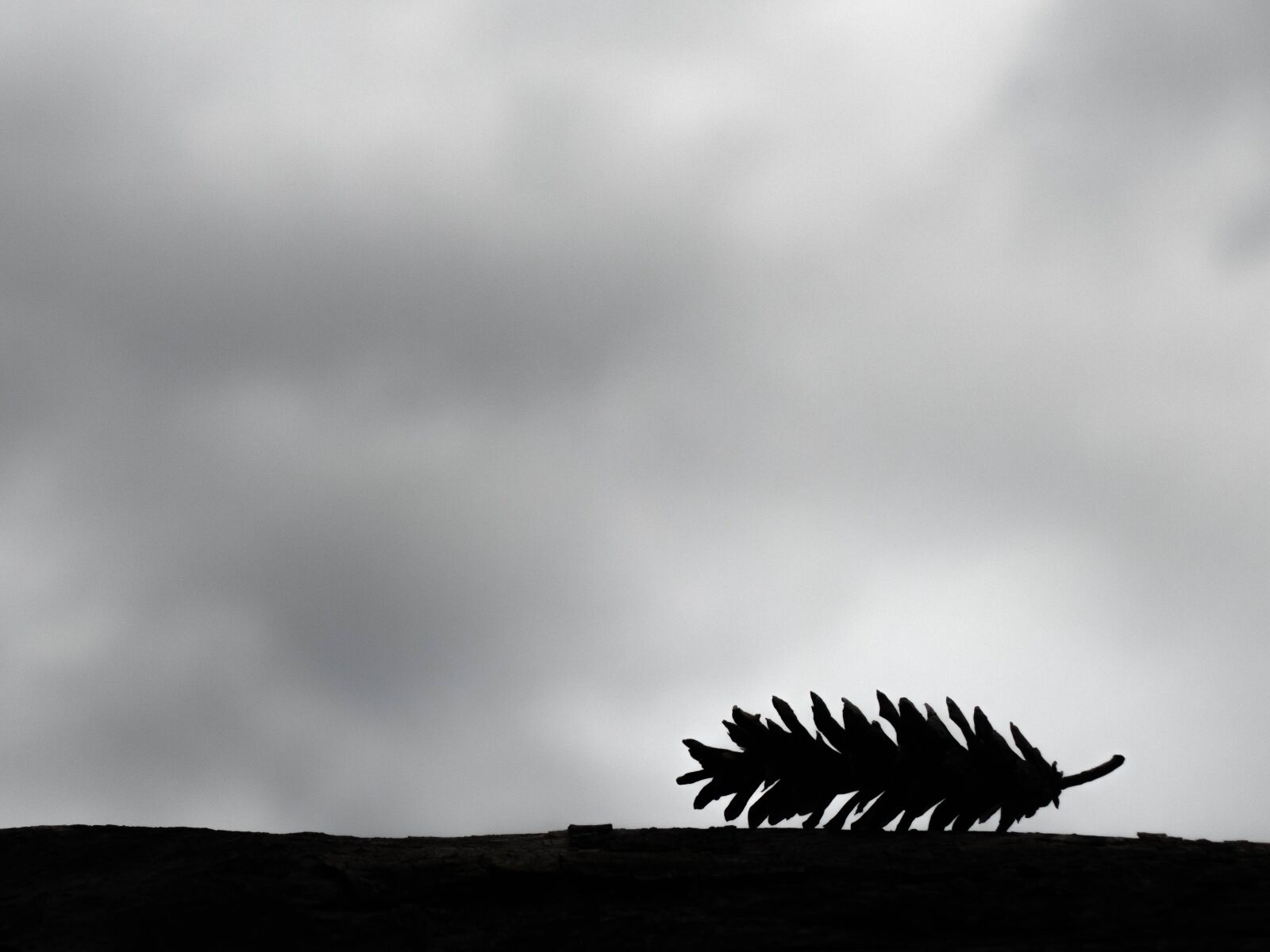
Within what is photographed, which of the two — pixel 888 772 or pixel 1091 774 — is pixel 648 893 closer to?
pixel 888 772

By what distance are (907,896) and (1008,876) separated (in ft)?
1.35

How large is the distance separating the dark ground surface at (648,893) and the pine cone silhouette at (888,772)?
260 mm

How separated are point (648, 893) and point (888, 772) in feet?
4.38

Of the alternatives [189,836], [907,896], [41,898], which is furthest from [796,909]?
[41,898]

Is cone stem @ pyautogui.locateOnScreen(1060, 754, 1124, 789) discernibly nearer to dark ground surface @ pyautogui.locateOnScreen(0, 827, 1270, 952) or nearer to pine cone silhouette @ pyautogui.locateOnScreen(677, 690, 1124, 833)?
pine cone silhouette @ pyautogui.locateOnScreen(677, 690, 1124, 833)

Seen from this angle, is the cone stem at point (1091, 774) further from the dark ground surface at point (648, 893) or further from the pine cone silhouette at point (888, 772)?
the dark ground surface at point (648, 893)

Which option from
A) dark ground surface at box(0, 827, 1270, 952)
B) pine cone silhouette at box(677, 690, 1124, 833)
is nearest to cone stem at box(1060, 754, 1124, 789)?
pine cone silhouette at box(677, 690, 1124, 833)

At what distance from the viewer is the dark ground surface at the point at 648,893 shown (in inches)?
166

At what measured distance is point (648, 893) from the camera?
4.59 m

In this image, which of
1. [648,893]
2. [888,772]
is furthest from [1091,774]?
[648,893]

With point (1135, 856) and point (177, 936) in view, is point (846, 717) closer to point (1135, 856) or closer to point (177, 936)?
point (1135, 856)

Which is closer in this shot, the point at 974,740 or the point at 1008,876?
the point at 1008,876

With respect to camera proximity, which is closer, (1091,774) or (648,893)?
(648,893)

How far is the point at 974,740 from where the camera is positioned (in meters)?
5.42
